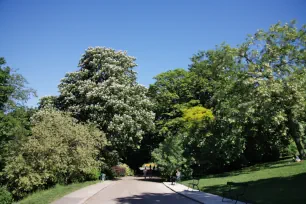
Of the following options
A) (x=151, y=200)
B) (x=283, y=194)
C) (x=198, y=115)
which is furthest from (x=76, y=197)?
(x=198, y=115)

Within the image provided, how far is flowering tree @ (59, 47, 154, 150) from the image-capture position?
30859 millimetres

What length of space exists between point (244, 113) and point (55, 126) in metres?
16.3

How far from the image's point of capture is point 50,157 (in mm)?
21094

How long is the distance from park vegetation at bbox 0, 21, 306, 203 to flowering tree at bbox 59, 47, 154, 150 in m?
0.13

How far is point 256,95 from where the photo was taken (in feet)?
65.9

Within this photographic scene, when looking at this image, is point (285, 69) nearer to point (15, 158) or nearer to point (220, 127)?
point (220, 127)

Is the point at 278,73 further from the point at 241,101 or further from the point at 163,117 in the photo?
the point at 163,117

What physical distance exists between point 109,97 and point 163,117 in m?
16.5

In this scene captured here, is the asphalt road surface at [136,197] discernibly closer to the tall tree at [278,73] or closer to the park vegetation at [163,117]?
the park vegetation at [163,117]

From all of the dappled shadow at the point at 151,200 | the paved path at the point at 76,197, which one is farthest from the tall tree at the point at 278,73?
the paved path at the point at 76,197

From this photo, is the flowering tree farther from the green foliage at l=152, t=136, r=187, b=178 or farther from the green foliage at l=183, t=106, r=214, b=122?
the green foliage at l=183, t=106, r=214, b=122

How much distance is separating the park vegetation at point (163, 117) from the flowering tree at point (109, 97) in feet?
0.42

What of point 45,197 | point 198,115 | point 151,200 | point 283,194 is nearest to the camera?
point 283,194

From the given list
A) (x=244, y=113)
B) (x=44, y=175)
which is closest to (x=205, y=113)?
(x=244, y=113)
